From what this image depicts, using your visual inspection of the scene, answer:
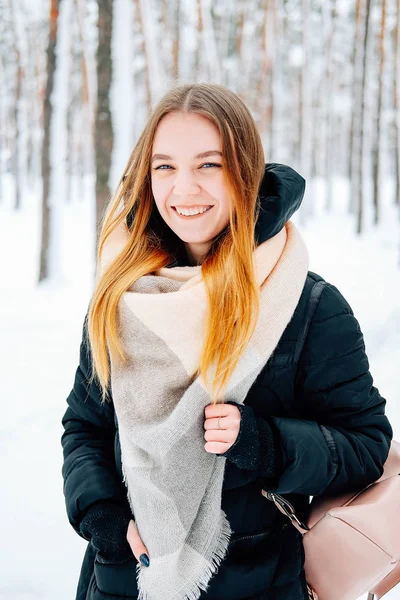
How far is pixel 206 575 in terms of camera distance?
4.69 feet

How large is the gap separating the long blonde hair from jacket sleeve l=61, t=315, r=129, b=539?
3.4 inches

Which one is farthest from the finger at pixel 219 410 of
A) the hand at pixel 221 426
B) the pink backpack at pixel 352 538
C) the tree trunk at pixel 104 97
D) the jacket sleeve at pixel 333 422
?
the tree trunk at pixel 104 97

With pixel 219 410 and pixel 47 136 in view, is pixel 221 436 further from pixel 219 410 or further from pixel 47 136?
pixel 47 136

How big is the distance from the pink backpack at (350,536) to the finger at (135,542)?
370mm

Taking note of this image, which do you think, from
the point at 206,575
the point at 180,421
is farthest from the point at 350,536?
the point at 180,421

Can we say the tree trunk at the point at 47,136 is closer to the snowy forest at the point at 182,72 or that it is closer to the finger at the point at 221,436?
the snowy forest at the point at 182,72

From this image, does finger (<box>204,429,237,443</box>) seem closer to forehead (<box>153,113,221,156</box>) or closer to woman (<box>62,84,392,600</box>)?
woman (<box>62,84,392,600</box>)

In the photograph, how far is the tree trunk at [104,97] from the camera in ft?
18.8

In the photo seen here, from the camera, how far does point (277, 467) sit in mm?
1432

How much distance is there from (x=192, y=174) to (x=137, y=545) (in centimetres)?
105

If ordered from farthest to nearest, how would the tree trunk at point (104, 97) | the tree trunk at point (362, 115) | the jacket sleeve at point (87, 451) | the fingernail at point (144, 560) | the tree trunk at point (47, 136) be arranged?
the tree trunk at point (362, 115), the tree trunk at point (47, 136), the tree trunk at point (104, 97), the jacket sleeve at point (87, 451), the fingernail at point (144, 560)

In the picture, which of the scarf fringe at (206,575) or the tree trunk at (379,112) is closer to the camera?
the scarf fringe at (206,575)

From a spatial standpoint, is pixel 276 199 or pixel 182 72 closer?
pixel 276 199

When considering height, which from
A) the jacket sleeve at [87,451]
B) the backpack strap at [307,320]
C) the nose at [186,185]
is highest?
the nose at [186,185]
